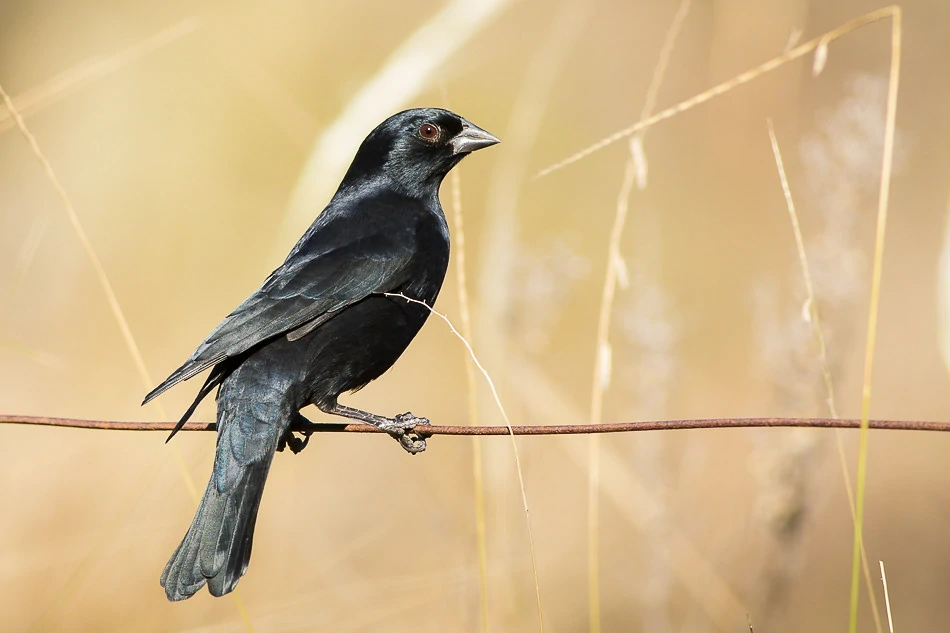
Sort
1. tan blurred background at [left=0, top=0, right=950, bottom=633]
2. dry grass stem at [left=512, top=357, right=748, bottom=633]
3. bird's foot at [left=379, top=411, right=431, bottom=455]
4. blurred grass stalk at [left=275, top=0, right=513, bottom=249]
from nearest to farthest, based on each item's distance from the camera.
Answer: blurred grass stalk at [left=275, top=0, right=513, bottom=249] < bird's foot at [left=379, top=411, right=431, bottom=455] < tan blurred background at [left=0, top=0, right=950, bottom=633] < dry grass stem at [left=512, top=357, right=748, bottom=633]

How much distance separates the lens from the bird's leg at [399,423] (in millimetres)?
3783

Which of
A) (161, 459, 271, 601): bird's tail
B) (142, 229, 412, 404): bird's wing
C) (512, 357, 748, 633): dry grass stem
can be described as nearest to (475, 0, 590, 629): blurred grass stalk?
(512, 357, 748, 633): dry grass stem

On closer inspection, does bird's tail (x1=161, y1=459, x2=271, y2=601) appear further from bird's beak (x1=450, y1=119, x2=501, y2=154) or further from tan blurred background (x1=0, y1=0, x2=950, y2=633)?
bird's beak (x1=450, y1=119, x2=501, y2=154)

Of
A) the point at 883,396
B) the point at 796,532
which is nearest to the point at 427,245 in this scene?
the point at 796,532

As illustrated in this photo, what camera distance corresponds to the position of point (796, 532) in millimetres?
3979

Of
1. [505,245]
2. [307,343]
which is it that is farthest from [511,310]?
[307,343]

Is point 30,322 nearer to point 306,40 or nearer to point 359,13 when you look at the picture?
point 306,40

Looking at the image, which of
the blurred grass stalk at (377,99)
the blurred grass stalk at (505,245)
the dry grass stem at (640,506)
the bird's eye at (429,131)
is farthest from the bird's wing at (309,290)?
the dry grass stem at (640,506)

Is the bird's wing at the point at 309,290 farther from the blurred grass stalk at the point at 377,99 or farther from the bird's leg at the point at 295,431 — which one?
the bird's leg at the point at 295,431

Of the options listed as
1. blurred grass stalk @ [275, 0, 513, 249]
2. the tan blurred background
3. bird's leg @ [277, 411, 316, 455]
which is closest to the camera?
blurred grass stalk @ [275, 0, 513, 249]

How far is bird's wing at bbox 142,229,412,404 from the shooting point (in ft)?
11.0

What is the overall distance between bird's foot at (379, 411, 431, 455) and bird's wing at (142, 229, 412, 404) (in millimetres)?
470

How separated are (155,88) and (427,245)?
8127 millimetres

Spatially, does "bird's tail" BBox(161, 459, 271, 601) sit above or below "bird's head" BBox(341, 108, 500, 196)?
below
